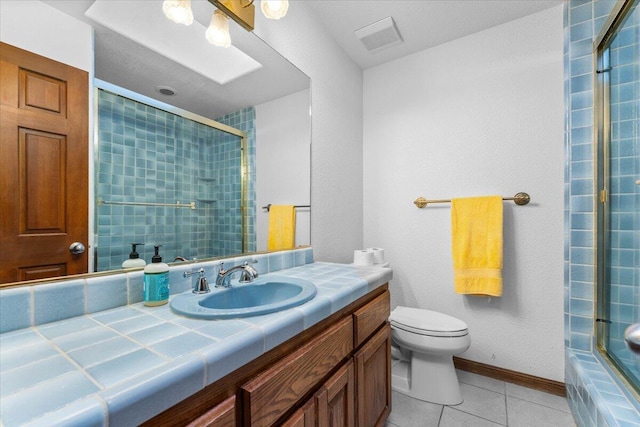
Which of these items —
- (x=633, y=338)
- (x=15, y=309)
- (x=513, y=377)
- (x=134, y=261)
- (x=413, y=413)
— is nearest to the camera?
(x=633, y=338)

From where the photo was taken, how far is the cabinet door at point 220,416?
519 millimetres

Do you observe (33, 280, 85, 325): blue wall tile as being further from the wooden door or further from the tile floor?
the tile floor

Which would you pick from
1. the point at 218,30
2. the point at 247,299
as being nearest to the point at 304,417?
the point at 247,299

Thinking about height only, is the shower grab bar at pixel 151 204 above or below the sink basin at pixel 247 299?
above

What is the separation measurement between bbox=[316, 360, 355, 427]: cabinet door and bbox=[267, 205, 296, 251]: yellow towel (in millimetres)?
701

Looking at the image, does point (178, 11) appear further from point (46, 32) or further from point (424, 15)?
point (424, 15)

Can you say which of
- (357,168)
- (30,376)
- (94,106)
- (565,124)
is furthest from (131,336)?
(565,124)

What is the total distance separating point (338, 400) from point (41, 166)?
111 centimetres

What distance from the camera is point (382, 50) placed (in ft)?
6.88

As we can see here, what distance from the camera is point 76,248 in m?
0.80

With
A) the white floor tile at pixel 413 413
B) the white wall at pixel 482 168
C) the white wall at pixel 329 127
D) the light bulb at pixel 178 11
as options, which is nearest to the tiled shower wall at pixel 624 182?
the white wall at pixel 482 168

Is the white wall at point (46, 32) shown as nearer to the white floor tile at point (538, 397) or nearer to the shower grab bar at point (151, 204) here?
the shower grab bar at point (151, 204)

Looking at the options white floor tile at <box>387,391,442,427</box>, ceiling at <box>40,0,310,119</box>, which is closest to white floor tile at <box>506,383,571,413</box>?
white floor tile at <box>387,391,442,427</box>

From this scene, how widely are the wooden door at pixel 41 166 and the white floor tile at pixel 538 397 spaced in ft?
7.32
